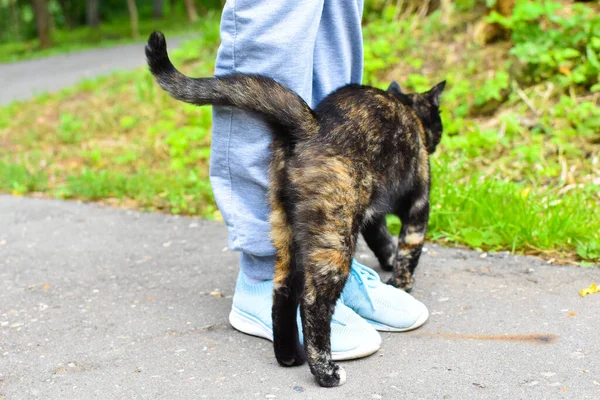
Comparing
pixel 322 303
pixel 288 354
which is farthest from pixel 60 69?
pixel 322 303

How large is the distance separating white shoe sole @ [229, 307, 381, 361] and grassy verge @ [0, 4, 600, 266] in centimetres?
152

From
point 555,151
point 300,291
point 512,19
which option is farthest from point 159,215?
point 512,19

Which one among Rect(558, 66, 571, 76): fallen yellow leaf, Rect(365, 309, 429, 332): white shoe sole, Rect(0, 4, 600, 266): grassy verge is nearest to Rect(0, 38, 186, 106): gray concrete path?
Rect(0, 4, 600, 266): grassy verge

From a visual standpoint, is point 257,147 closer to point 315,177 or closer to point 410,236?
point 315,177

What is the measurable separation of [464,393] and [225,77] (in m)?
1.48

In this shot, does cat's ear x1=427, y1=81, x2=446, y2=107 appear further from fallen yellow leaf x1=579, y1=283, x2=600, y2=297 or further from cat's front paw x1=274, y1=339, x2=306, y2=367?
cat's front paw x1=274, y1=339, x2=306, y2=367

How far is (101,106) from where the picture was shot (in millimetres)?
8352

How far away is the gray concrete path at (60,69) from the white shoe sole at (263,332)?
8591mm

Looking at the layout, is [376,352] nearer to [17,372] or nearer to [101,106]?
[17,372]

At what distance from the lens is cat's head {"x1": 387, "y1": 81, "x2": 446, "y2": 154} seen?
327cm

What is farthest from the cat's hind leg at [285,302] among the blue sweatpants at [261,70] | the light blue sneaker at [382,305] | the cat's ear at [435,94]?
the cat's ear at [435,94]

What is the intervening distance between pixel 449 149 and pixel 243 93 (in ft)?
10.00

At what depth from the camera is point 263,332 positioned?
2.91 metres

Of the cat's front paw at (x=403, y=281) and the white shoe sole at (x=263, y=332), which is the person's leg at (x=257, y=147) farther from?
the cat's front paw at (x=403, y=281)
